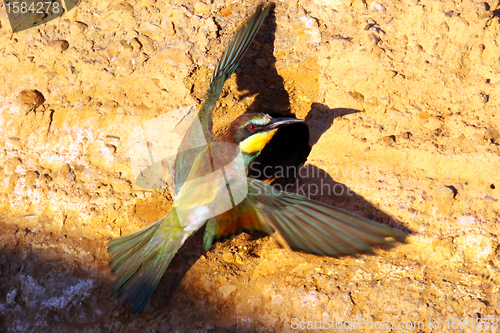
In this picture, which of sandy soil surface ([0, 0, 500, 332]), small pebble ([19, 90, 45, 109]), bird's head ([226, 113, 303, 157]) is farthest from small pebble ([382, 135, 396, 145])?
small pebble ([19, 90, 45, 109])

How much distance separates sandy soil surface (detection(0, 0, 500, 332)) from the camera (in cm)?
212

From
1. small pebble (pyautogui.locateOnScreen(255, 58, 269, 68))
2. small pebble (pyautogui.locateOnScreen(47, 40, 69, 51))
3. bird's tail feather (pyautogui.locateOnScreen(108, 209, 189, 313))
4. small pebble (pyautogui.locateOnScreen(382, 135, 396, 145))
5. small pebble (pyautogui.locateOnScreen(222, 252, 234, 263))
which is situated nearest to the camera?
bird's tail feather (pyautogui.locateOnScreen(108, 209, 189, 313))

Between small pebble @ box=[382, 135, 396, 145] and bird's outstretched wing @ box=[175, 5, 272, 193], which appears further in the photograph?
bird's outstretched wing @ box=[175, 5, 272, 193]

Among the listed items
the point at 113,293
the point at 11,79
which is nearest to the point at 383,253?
the point at 113,293

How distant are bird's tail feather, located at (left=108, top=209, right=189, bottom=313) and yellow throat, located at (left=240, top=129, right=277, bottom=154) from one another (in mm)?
653

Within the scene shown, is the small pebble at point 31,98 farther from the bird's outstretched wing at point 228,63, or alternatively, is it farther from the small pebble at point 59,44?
the bird's outstretched wing at point 228,63

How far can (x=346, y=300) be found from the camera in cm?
205

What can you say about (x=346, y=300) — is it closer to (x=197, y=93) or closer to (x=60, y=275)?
(x=60, y=275)

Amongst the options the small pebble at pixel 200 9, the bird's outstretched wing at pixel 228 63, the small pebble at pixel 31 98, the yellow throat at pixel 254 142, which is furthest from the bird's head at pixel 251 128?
the small pebble at pixel 31 98

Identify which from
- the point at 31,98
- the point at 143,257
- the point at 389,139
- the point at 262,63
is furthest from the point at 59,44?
the point at 389,139

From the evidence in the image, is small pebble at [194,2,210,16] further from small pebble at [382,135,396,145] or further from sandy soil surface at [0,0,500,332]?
small pebble at [382,135,396,145]

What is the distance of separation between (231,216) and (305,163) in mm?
637

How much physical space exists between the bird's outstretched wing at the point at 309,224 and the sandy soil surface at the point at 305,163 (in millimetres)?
154

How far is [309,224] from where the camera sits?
Result: 2146mm
